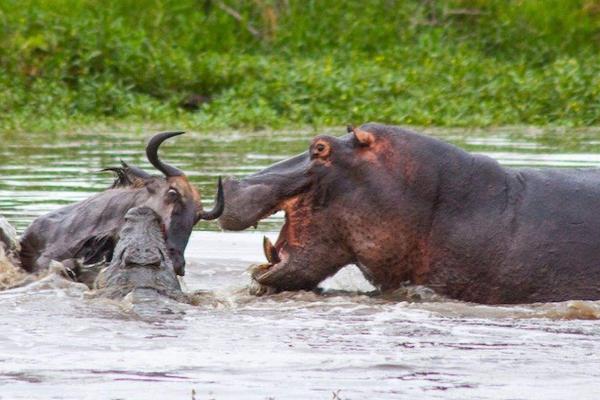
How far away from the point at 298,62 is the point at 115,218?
11166 mm

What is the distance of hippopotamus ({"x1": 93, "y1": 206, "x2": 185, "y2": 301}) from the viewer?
604 cm

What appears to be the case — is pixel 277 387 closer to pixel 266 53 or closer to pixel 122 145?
pixel 122 145

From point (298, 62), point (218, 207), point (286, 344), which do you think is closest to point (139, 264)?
point (218, 207)

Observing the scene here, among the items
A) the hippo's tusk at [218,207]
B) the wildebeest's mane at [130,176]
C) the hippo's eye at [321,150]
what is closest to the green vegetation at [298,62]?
the wildebeest's mane at [130,176]

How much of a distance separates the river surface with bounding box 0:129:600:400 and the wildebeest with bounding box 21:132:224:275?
0.67ft

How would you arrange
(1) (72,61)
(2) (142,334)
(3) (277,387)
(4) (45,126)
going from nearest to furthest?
1. (3) (277,387)
2. (2) (142,334)
3. (4) (45,126)
4. (1) (72,61)

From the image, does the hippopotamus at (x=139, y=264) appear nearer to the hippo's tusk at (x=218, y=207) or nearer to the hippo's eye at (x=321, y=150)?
the hippo's tusk at (x=218, y=207)

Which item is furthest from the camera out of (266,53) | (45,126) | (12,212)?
(266,53)

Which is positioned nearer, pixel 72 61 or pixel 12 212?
pixel 12 212

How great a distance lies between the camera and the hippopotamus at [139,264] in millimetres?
6035

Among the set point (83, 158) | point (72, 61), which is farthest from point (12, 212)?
point (72, 61)

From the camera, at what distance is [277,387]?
465 cm

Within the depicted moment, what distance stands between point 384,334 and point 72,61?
11.3 m

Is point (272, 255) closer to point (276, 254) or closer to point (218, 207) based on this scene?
point (276, 254)
